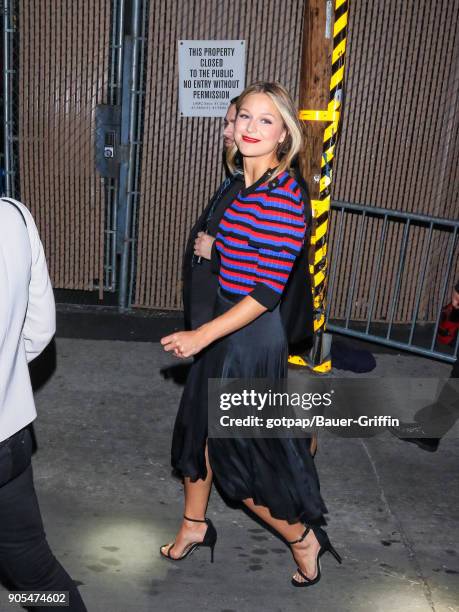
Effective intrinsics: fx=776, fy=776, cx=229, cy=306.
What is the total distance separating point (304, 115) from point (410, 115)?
2.11 metres

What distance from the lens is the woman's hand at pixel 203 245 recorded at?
377 cm

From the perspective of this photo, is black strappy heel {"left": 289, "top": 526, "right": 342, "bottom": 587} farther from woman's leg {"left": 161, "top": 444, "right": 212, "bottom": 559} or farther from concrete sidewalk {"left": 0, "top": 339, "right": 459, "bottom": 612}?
woman's leg {"left": 161, "top": 444, "right": 212, "bottom": 559}

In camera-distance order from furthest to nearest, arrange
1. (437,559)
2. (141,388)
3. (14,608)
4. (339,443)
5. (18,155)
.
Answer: (18,155), (141,388), (339,443), (437,559), (14,608)

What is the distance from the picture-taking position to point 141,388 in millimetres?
5957

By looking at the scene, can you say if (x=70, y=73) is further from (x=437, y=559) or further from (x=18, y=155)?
(x=437, y=559)

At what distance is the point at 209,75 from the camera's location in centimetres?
706

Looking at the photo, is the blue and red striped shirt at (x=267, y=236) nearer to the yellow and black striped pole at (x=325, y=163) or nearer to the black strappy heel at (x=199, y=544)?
the black strappy heel at (x=199, y=544)

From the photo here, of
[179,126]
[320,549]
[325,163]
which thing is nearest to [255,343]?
[320,549]

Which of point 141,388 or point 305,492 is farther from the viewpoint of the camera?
point 141,388

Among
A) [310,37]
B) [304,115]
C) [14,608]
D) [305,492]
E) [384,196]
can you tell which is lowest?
[14,608]

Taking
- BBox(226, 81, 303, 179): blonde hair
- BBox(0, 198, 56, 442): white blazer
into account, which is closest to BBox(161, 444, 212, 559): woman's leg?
BBox(0, 198, 56, 442): white blazer

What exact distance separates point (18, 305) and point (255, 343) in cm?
124

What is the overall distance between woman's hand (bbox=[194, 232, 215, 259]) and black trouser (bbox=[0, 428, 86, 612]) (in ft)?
4.75

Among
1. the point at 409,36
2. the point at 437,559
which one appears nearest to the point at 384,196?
the point at 409,36
